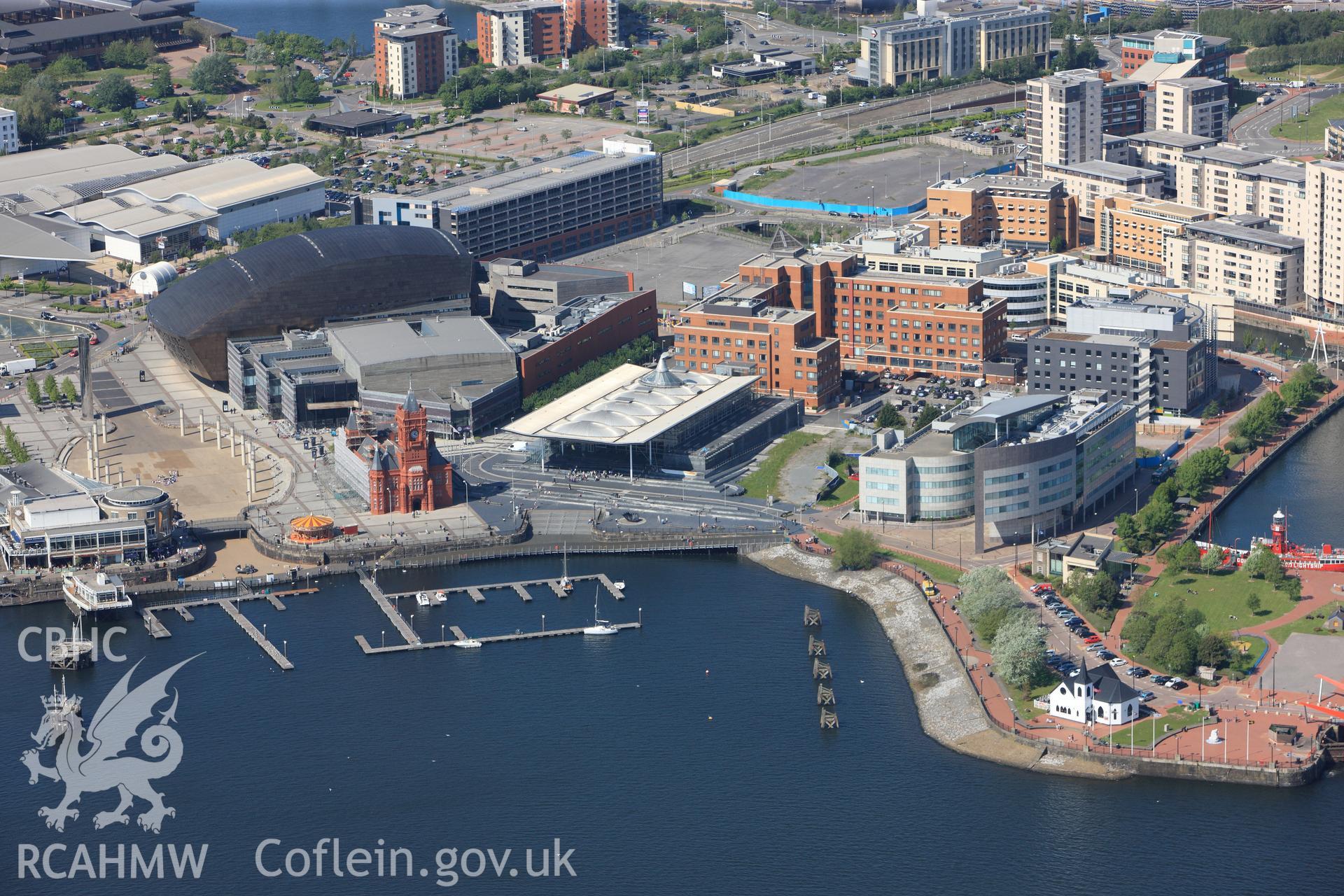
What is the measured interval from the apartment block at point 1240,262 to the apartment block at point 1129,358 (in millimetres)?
20816

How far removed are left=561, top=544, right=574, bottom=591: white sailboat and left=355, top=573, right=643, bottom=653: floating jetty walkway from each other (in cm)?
18

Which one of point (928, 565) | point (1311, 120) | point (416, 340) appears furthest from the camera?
point (1311, 120)

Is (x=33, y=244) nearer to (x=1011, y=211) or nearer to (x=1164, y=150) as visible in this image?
(x=1011, y=211)

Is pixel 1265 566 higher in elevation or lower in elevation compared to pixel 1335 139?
lower

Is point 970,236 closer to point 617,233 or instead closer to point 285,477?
point 617,233

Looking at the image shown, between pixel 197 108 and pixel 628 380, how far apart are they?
90313mm

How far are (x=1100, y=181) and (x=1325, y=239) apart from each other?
20.8 m

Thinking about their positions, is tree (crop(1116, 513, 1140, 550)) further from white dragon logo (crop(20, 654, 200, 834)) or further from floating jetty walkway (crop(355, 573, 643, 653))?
white dragon logo (crop(20, 654, 200, 834))

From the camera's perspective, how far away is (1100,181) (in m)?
155

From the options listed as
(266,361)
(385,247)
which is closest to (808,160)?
(385,247)

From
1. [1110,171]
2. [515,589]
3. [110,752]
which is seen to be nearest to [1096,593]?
[515,589]

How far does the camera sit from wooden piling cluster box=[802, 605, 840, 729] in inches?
3344

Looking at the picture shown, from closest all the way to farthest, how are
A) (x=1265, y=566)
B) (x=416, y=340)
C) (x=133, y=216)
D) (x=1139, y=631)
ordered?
(x=1139, y=631) → (x=1265, y=566) → (x=416, y=340) → (x=133, y=216)

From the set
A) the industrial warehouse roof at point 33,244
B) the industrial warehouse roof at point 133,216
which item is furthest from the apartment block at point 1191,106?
the industrial warehouse roof at point 33,244
